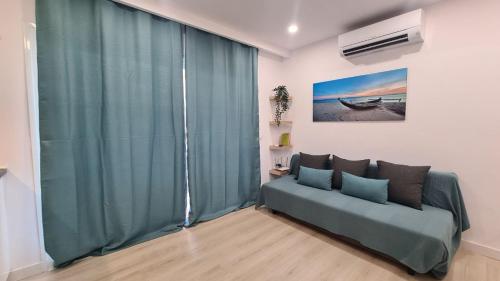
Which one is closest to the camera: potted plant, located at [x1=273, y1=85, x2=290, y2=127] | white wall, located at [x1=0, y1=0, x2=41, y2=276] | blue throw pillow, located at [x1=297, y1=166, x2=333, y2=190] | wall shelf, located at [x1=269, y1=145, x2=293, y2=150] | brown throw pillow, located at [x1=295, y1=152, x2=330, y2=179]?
white wall, located at [x1=0, y1=0, x2=41, y2=276]

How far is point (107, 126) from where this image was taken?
83.0 inches

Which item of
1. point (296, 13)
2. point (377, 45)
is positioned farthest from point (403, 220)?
point (296, 13)

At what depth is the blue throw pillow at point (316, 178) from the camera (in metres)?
2.84

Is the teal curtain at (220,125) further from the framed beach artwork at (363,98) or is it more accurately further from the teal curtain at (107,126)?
the framed beach artwork at (363,98)

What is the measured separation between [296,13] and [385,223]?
2340 mm

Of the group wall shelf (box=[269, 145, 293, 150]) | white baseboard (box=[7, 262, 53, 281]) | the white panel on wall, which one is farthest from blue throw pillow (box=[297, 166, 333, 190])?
the white panel on wall

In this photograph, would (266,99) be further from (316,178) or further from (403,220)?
(403,220)

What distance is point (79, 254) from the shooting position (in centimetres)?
201

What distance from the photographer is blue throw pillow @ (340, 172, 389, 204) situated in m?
2.35

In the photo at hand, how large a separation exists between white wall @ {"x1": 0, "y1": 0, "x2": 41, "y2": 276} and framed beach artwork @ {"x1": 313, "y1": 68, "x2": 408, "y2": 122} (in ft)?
10.8

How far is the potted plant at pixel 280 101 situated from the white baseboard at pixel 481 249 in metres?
2.61

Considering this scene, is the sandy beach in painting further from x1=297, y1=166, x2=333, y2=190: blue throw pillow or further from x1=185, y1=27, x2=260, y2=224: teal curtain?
x1=185, y1=27, x2=260, y2=224: teal curtain

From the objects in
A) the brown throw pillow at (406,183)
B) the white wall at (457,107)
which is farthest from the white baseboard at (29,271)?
the white wall at (457,107)

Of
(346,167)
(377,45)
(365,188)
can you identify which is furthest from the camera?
(346,167)
